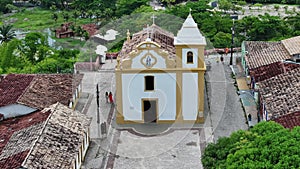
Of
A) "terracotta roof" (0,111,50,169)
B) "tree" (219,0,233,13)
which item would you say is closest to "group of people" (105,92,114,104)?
"terracotta roof" (0,111,50,169)

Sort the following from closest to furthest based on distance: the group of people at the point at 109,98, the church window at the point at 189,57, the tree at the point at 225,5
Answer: the church window at the point at 189,57 < the group of people at the point at 109,98 < the tree at the point at 225,5

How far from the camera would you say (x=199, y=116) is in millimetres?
33125

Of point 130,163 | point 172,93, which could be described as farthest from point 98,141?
point 172,93

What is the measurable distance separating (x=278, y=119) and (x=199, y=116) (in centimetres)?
576

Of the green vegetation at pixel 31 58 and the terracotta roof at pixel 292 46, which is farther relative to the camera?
the green vegetation at pixel 31 58

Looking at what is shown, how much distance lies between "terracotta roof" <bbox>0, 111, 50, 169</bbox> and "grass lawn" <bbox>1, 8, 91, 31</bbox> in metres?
48.2

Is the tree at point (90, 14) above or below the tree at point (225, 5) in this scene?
below

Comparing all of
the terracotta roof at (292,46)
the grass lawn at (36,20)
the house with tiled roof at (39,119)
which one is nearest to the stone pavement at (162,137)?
the house with tiled roof at (39,119)

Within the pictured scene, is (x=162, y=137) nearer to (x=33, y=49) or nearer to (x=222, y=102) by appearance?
(x=222, y=102)

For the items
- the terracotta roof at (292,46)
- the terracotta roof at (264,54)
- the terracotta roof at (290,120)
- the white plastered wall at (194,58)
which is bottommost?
the terracotta roof at (290,120)

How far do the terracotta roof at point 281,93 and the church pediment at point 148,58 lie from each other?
6147 mm

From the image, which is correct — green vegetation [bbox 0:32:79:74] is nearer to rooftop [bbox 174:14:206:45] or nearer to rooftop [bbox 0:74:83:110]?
rooftop [bbox 0:74:83:110]

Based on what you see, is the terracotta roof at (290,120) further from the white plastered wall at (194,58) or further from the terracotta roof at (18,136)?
the terracotta roof at (18,136)

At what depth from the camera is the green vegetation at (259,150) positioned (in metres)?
18.7
